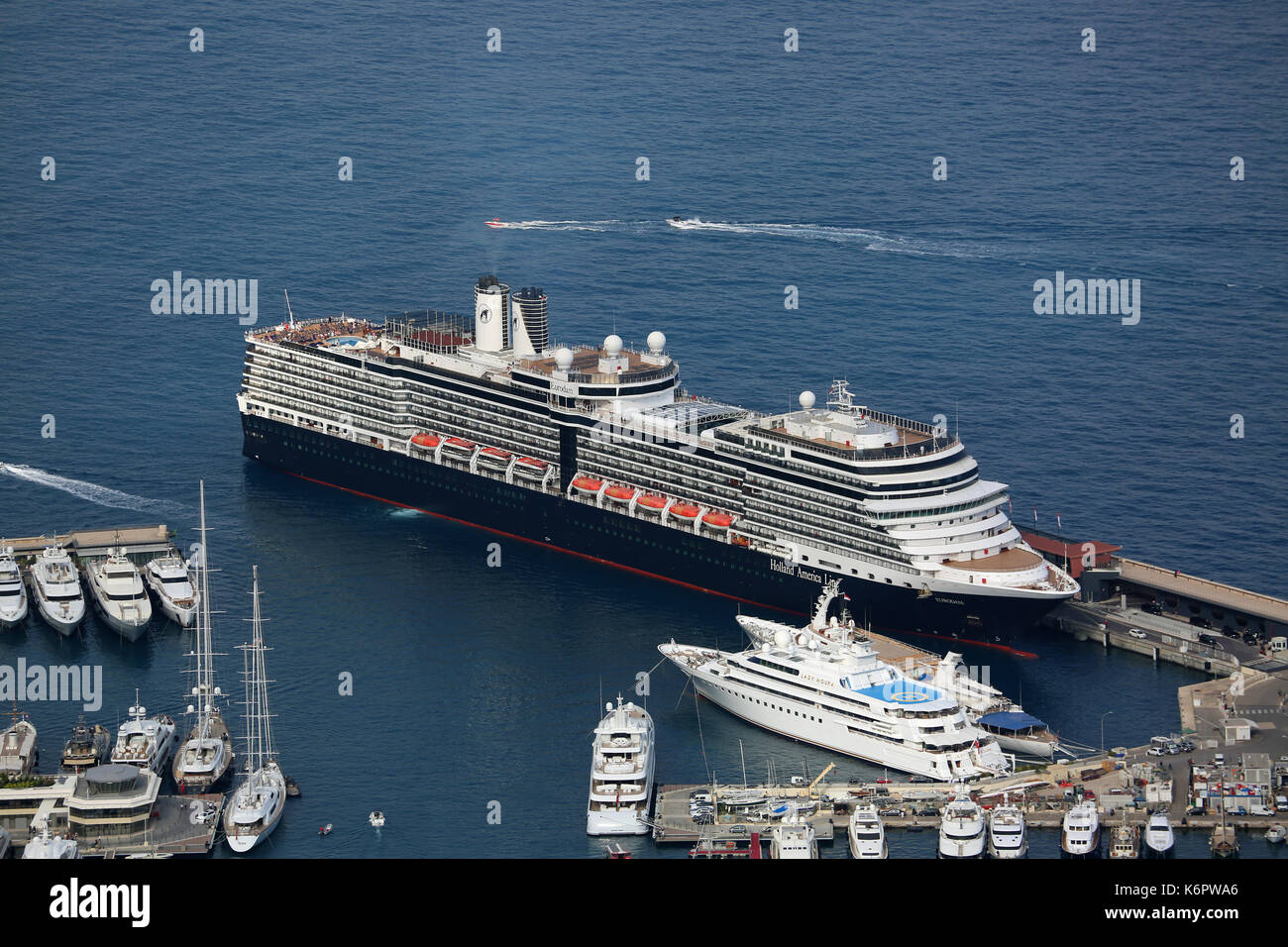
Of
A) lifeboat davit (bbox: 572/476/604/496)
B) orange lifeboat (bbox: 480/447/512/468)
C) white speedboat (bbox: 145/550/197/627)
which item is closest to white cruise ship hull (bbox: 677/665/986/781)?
lifeboat davit (bbox: 572/476/604/496)

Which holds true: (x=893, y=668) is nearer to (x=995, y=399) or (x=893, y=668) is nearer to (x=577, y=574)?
(x=577, y=574)

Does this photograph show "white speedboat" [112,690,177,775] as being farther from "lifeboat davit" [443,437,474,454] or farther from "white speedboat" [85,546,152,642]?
"lifeboat davit" [443,437,474,454]

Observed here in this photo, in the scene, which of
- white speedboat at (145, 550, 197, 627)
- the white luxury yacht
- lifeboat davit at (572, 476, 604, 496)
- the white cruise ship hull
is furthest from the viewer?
lifeboat davit at (572, 476, 604, 496)

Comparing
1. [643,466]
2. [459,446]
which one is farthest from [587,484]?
[459,446]

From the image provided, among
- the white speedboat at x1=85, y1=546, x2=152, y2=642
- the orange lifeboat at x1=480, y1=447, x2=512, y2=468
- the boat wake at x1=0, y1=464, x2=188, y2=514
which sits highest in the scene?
the orange lifeboat at x1=480, y1=447, x2=512, y2=468

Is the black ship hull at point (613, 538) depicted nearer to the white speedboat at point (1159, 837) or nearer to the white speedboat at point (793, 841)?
the white speedboat at point (1159, 837)
